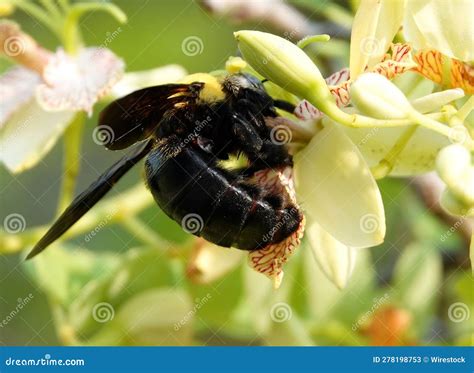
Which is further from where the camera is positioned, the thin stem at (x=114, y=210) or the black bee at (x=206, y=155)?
the thin stem at (x=114, y=210)

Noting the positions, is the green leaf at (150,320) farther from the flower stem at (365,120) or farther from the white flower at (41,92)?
the flower stem at (365,120)

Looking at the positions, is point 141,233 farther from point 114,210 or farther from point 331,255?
point 331,255

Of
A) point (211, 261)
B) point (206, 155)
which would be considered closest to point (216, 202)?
point (206, 155)

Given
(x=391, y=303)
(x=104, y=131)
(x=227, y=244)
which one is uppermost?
(x=104, y=131)

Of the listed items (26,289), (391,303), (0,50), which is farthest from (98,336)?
(391,303)

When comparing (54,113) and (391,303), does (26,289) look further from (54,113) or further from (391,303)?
(391,303)

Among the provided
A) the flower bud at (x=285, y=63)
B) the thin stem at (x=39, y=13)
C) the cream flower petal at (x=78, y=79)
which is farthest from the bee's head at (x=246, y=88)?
the thin stem at (x=39, y=13)

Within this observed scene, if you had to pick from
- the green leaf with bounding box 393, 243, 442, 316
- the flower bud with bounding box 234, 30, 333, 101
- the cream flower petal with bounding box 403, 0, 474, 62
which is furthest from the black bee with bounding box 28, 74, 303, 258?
the green leaf with bounding box 393, 243, 442, 316
